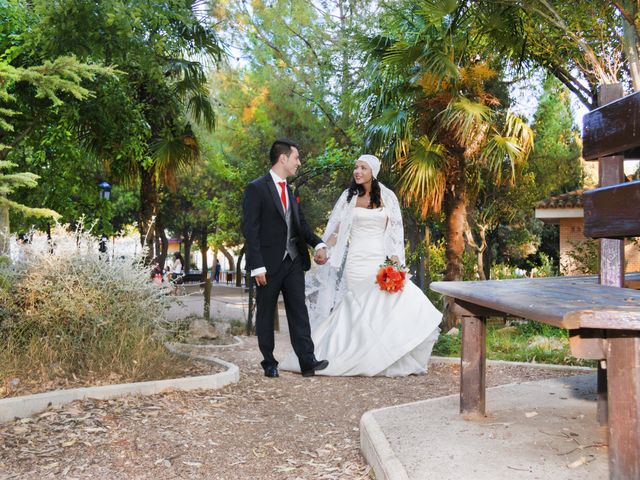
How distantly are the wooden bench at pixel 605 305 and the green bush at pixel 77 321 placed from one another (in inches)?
112

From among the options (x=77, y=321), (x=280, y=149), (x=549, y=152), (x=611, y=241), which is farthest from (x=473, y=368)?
(x=549, y=152)

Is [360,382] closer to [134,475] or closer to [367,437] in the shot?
[367,437]

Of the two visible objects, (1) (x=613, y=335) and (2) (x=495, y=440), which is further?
(2) (x=495, y=440)

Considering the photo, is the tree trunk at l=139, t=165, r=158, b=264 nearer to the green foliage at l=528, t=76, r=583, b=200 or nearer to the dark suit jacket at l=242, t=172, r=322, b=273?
the dark suit jacket at l=242, t=172, r=322, b=273

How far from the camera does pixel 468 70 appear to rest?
1204 centimetres

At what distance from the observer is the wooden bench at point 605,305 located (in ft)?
8.71

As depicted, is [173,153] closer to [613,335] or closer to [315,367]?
[315,367]

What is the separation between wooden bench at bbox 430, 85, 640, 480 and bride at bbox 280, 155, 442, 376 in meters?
2.26

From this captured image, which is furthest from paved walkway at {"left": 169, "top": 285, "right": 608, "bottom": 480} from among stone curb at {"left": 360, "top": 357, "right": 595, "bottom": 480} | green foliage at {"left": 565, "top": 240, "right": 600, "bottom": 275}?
green foliage at {"left": 565, "top": 240, "right": 600, "bottom": 275}

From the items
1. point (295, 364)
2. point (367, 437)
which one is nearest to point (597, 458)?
point (367, 437)

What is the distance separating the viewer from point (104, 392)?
5.38 metres

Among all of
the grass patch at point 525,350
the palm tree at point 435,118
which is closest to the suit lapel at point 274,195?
the grass patch at point 525,350

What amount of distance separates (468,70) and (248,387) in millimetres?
7872

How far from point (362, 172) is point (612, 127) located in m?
3.68
